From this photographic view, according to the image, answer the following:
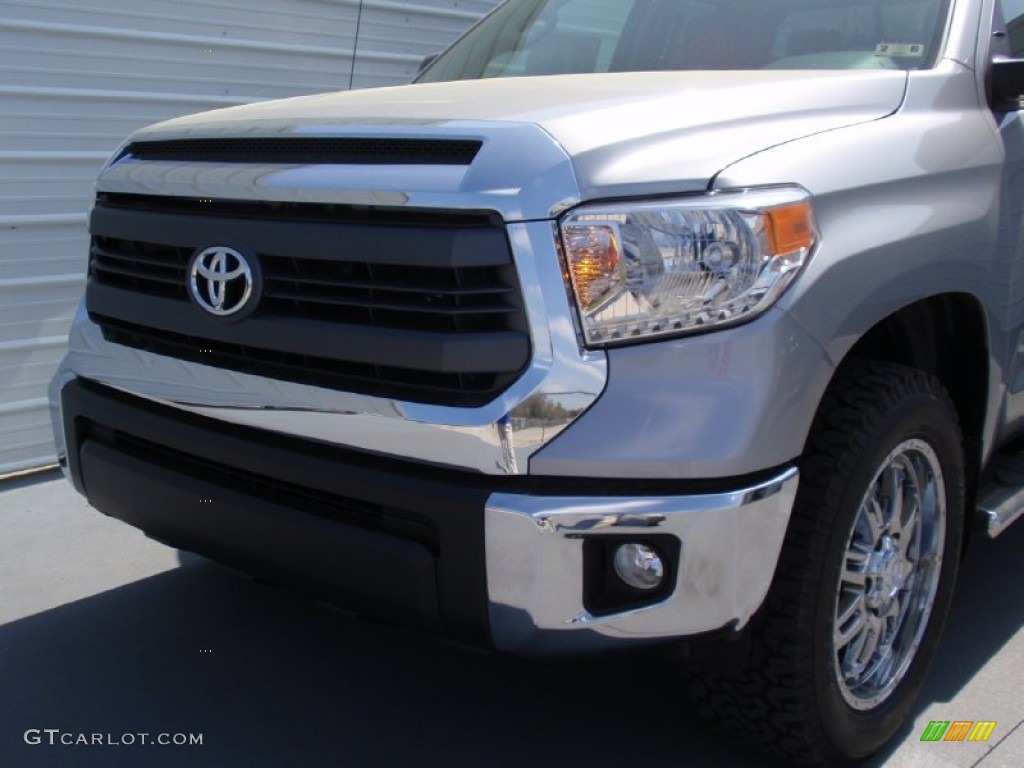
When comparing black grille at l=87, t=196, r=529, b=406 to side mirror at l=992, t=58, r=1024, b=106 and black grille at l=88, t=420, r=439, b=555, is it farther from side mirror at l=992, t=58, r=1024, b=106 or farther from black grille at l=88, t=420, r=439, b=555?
side mirror at l=992, t=58, r=1024, b=106

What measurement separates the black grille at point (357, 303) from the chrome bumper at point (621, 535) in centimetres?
25

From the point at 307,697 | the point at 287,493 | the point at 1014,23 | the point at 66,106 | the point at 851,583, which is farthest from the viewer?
the point at 66,106

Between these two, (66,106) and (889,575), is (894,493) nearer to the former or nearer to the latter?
(889,575)

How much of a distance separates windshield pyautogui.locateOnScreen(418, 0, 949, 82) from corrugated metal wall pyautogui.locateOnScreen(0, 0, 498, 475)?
1.96 m

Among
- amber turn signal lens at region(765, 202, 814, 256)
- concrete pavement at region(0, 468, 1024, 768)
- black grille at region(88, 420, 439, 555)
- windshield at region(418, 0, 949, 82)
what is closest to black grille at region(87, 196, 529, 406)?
black grille at region(88, 420, 439, 555)

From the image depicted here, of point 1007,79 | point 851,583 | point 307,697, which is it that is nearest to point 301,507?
point 307,697

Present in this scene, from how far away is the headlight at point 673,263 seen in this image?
2.03 metres

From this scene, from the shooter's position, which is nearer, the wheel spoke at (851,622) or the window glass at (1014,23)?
the wheel spoke at (851,622)

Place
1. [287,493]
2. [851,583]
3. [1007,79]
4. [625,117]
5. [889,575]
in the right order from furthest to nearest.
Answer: [1007,79] → [889,575] → [851,583] → [287,493] → [625,117]

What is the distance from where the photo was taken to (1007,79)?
9.10 feet

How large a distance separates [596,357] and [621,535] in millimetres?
314

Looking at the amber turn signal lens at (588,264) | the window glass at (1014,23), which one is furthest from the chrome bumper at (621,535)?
the window glass at (1014,23)

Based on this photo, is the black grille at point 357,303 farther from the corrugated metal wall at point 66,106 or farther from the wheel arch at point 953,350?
the corrugated metal wall at point 66,106

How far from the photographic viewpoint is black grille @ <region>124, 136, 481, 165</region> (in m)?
2.16
